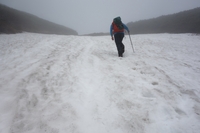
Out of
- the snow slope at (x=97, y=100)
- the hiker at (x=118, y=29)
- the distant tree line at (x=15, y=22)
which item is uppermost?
the distant tree line at (x=15, y=22)

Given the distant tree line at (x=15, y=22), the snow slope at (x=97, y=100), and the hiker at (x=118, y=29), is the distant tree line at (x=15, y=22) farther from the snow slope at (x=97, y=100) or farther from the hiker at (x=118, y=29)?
the snow slope at (x=97, y=100)

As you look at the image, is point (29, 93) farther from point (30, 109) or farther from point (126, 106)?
point (126, 106)

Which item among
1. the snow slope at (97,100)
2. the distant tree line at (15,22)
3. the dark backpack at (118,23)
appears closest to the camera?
the snow slope at (97,100)

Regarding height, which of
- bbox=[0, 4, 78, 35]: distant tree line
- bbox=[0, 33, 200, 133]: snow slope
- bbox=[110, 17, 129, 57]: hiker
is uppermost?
bbox=[0, 4, 78, 35]: distant tree line

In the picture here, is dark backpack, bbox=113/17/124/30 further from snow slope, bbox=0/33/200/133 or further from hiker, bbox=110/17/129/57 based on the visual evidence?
snow slope, bbox=0/33/200/133

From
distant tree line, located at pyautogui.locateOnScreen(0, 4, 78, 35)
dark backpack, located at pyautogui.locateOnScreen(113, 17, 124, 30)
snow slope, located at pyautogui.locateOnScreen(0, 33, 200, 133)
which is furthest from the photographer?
distant tree line, located at pyautogui.locateOnScreen(0, 4, 78, 35)

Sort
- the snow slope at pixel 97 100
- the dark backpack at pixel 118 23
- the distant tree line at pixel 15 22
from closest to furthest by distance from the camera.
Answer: the snow slope at pixel 97 100 < the dark backpack at pixel 118 23 < the distant tree line at pixel 15 22

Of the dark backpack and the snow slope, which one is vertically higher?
the dark backpack

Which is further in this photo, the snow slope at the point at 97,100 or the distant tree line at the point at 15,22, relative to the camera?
the distant tree line at the point at 15,22

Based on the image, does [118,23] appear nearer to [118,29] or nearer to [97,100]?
[118,29]

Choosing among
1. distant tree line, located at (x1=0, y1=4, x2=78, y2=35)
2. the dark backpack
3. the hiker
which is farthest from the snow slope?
distant tree line, located at (x1=0, y1=4, x2=78, y2=35)

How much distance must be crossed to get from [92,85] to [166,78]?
8.84ft

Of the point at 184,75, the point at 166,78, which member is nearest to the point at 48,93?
the point at 166,78

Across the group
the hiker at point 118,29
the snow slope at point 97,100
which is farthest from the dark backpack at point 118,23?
the snow slope at point 97,100
